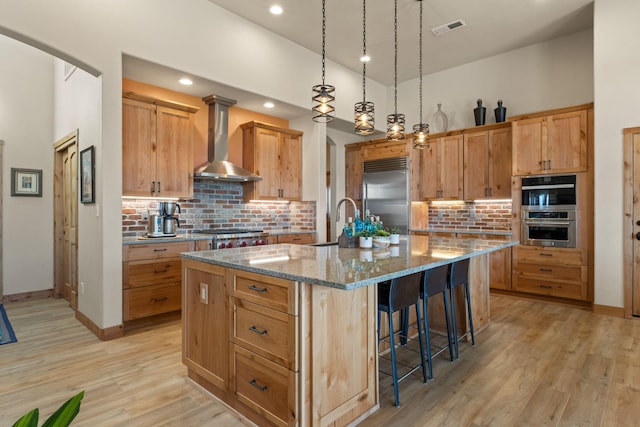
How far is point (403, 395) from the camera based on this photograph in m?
2.30

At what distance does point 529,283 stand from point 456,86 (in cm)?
325

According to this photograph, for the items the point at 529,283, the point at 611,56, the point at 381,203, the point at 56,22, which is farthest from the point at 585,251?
the point at 56,22

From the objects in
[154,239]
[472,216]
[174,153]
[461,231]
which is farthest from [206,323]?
[472,216]

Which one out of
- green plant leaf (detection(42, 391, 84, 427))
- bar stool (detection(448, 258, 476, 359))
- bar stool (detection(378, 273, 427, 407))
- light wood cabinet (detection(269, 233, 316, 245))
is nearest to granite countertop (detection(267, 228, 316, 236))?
light wood cabinet (detection(269, 233, 316, 245))

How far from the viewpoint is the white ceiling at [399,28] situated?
4.02 meters

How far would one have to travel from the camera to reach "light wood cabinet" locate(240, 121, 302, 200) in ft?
A: 16.5

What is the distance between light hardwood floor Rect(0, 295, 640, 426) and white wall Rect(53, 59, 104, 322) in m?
0.38

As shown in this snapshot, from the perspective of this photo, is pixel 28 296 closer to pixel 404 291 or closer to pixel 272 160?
pixel 272 160

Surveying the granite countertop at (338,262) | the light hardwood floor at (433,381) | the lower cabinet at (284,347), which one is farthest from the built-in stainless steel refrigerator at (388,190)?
the lower cabinet at (284,347)

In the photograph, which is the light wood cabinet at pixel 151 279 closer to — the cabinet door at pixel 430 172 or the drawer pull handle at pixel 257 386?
the drawer pull handle at pixel 257 386

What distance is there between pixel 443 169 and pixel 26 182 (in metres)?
5.91

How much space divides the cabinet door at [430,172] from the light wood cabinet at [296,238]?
2032 millimetres

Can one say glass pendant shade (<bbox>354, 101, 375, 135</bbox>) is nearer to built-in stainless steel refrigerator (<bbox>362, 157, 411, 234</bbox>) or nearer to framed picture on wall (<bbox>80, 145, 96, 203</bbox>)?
framed picture on wall (<bbox>80, 145, 96, 203</bbox>)

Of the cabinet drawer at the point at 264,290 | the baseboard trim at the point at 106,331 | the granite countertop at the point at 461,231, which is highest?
the granite countertop at the point at 461,231
